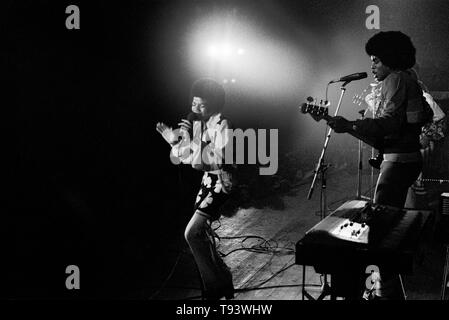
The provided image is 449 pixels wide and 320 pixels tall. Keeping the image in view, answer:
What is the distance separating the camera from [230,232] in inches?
251

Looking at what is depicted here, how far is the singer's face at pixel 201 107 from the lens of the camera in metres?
3.71

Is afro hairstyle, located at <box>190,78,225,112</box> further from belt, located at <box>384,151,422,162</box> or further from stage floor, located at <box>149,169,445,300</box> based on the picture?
stage floor, located at <box>149,169,445,300</box>

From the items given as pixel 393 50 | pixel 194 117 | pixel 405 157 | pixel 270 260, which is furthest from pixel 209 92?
pixel 270 260

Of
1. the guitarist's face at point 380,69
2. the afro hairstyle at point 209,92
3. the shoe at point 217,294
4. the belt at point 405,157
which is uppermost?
the guitarist's face at point 380,69

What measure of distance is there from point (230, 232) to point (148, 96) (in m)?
2.31

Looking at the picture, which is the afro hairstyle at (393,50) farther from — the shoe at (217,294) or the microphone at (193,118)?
the shoe at (217,294)

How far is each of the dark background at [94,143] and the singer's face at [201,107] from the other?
173cm

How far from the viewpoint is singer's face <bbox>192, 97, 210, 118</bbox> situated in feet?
12.2

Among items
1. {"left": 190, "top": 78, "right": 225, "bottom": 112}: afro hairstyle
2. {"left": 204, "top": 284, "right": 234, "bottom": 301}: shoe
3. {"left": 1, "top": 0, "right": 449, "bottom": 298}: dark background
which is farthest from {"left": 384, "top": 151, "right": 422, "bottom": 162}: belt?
{"left": 1, "top": 0, "right": 449, "bottom": 298}: dark background

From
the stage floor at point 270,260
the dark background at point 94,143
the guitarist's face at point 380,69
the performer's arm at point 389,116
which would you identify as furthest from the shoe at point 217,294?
the guitarist's face at point 380,69

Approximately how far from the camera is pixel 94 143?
5.69m
